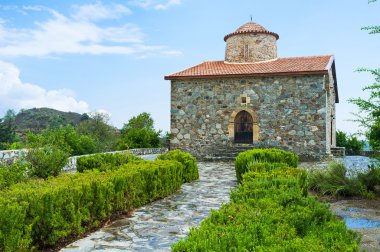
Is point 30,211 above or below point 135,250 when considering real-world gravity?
above

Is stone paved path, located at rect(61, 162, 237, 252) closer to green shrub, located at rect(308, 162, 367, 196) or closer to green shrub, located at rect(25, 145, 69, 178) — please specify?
green shrub, located at rect(308, 162, 367, 196)

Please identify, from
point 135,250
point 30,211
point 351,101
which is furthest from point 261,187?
point 351,101

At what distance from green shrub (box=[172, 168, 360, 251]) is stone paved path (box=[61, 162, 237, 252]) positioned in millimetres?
1208

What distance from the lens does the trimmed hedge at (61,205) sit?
4.03m

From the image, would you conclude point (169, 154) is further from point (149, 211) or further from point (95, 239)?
point (95, 239)

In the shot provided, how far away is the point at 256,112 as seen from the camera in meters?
17.1

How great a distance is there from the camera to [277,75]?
16781 millimetres

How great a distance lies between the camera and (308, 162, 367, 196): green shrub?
7.95 m

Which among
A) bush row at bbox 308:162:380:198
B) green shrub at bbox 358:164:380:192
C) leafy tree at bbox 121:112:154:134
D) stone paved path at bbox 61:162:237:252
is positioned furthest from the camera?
leafy tree at bbox 121:112:154:134

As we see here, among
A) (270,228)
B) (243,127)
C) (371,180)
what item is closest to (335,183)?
(371,180)

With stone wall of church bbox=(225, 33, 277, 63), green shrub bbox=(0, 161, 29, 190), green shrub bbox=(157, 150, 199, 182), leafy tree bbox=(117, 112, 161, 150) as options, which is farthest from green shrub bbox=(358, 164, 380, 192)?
leafy tree bbox=(117, 112, 161, 150)

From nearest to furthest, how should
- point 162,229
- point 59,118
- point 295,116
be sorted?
point 162,229 → point 295,116 → point 59,118

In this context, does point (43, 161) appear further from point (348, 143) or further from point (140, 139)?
point (348, 143)

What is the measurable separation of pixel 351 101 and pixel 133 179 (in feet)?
16.5
